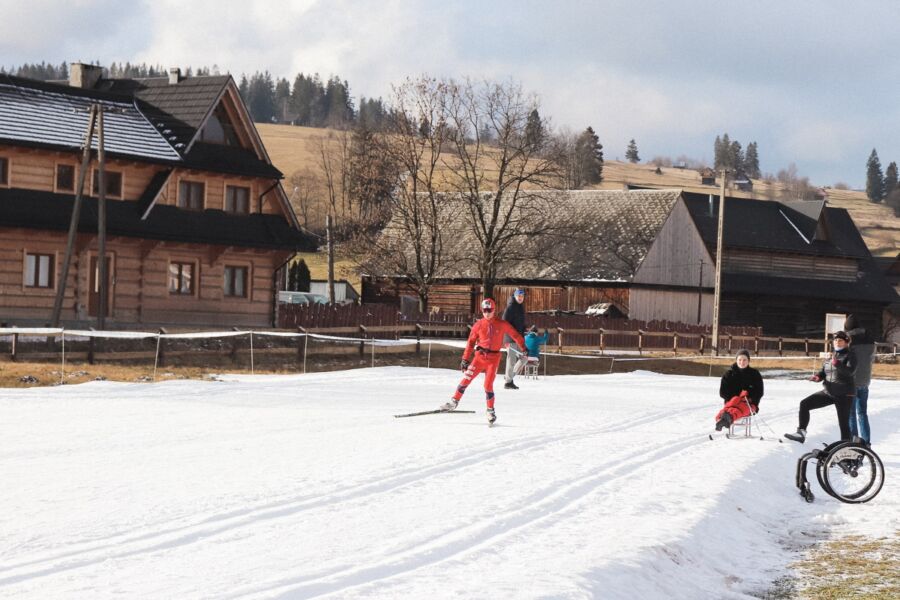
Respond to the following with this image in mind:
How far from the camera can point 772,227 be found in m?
78.4

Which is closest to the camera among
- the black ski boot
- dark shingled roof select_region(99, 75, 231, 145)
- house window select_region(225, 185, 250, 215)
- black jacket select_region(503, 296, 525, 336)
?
the black ski boot

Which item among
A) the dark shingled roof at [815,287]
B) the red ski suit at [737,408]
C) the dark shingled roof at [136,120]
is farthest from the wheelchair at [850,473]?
the dark shingled roof at [815,287]

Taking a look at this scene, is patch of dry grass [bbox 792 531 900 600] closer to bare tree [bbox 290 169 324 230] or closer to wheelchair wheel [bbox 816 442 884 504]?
wheelchair wheel [bbox 816 442 884 504]

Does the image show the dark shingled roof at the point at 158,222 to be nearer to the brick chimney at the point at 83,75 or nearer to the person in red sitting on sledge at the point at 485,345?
the brick chimney at the point at 83,75

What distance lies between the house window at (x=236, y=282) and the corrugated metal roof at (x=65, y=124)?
5.22 m

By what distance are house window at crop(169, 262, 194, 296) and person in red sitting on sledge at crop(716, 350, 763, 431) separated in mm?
30442

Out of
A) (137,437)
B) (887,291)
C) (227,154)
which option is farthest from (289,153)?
(137,437)

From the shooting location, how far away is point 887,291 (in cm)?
8175

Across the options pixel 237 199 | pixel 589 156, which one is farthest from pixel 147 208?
pixel 589 156

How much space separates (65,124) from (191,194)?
525cm

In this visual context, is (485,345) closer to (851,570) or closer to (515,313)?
(515,313)

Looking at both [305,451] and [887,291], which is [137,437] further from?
[887,291]

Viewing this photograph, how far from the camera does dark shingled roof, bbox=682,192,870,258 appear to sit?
7481 centimetres

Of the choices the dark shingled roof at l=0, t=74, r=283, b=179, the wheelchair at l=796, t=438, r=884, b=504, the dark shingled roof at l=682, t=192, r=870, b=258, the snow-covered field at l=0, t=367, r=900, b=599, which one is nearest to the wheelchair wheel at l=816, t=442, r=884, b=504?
the wheelchair at l=796, t=438, r=884, b=504
